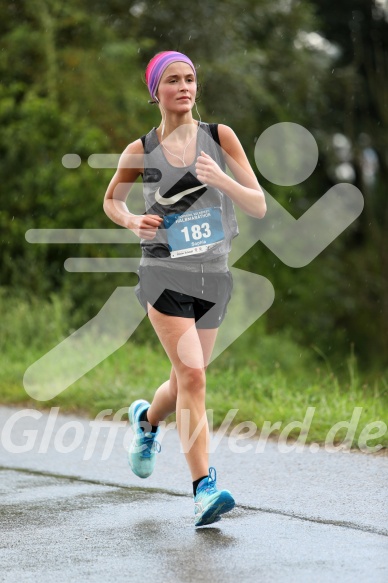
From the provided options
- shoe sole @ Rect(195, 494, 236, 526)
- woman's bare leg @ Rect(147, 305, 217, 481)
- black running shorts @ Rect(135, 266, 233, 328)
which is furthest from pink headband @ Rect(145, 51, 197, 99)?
shoe sole @ Rect(195, 494, 236, 526)

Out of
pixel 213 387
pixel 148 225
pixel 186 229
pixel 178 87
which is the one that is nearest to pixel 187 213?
pixel 186 229

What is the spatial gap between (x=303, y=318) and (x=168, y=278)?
67.1ft

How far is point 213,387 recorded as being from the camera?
9.27 meters

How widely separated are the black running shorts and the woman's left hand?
499 mm

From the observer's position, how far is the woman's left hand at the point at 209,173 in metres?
5.00

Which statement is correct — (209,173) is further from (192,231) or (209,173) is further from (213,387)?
(213,387)

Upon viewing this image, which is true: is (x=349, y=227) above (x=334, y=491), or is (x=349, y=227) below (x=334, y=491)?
above

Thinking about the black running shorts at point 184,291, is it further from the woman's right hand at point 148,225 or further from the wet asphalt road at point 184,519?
the wet asphalt road at point 184,519

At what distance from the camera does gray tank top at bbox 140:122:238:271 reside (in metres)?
5.25

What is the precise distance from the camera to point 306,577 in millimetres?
4156

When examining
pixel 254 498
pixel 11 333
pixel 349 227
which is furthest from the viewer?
pixel 349 227

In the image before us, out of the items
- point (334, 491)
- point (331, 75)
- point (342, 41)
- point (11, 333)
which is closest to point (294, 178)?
point (331, 75)

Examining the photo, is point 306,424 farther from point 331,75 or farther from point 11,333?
point 331,75

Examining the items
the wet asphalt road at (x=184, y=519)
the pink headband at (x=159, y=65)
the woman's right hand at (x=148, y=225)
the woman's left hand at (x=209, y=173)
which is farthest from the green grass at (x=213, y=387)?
the pink headband at (x=159, y=65)
